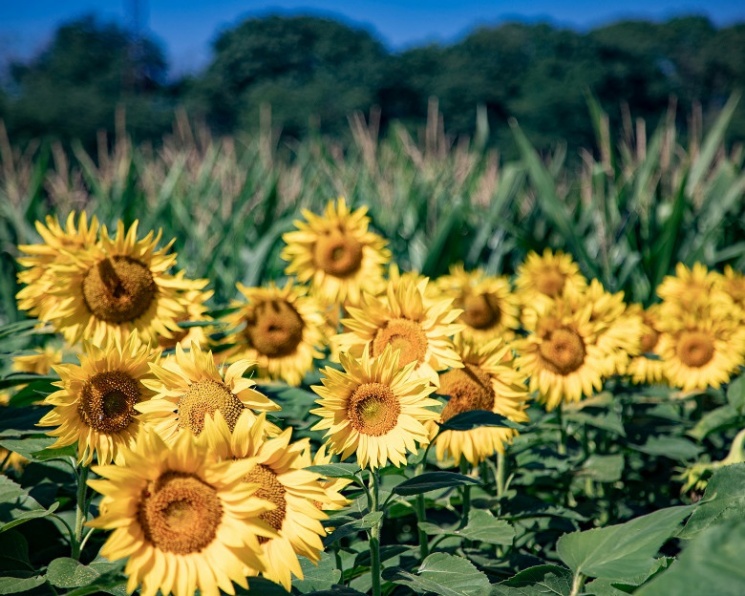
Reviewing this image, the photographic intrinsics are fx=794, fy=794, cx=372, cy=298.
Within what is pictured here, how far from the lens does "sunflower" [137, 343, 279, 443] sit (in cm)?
141

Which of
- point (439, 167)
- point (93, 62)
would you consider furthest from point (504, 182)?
point (93, 62)

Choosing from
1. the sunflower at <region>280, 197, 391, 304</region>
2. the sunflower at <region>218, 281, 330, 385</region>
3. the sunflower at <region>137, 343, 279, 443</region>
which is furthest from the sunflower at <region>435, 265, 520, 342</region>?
the sunflower at <region>137, 343, 279, 443</region>

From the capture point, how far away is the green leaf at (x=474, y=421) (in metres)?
1.61

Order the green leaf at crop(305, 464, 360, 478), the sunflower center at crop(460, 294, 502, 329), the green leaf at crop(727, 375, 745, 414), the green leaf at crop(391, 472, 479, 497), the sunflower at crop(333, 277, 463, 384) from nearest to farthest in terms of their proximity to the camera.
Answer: the green leaf at crop(305, 464, 360, 478) → the green leaf at crop(391, 472, 479, 497) → the sunflower at crop(333, 277, 463, 384) → the green leaf at crop(727, 375, 745, 414) → the sunflower center at crop(460, 294, 502, 329)

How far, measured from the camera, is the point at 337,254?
306cm

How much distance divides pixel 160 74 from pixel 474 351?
56711 mm

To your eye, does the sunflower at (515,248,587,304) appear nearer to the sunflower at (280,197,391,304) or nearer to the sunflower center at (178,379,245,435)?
the sunflower at (280,197,391,304)

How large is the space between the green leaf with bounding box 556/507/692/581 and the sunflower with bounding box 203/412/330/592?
1.49 ft

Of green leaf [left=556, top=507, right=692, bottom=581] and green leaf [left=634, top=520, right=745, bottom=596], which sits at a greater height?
green leaf [left=634, top=520, right=745, bottom=596]

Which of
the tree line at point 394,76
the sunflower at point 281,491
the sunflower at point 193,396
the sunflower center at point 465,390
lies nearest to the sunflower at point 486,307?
the sunflower center at point 465,390

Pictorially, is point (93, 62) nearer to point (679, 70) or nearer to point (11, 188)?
point (679, 70)

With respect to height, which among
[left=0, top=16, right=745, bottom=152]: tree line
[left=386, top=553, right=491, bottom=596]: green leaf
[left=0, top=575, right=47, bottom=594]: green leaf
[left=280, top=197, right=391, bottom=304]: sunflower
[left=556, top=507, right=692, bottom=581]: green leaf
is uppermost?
[left=0, top=16, right=745, bottom=152]: tree line

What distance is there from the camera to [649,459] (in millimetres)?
3137

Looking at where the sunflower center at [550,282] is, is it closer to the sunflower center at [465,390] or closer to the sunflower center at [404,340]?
the sunflower center at [465,390]
